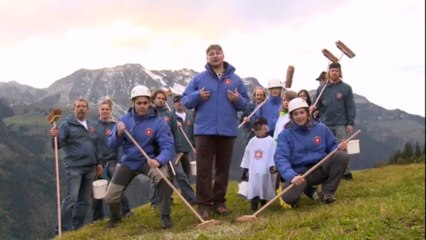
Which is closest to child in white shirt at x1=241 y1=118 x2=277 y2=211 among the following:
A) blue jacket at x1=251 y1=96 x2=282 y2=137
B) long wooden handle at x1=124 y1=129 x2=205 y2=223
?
long wooden handle at x1=124 y1=129 x2=205 y2=223

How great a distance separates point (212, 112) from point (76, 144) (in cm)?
340

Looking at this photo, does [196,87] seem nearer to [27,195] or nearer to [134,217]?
[134,217]

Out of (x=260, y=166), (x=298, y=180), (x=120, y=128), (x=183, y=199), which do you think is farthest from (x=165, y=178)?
(x=298, y=180)

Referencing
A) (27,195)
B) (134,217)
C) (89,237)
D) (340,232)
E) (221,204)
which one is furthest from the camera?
(27,195)

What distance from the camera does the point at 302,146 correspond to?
903 centimetres

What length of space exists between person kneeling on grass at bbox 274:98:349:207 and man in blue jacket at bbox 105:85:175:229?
1985mm

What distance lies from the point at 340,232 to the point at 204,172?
11.0 feet

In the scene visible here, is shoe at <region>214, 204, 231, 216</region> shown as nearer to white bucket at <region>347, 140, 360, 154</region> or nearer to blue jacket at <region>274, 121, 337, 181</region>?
blue jacket at <region>274, 121, 337, 181</region>

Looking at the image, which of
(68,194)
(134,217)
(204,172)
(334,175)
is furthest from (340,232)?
(68,194)

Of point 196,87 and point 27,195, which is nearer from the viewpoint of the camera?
point 196,87

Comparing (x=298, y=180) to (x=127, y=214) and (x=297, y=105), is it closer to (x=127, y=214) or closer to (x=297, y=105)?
(x=297, y=105)

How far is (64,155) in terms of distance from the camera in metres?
10.8

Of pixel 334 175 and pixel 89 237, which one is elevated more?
pixel 334 175

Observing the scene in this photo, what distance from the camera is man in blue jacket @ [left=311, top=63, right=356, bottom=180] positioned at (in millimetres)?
12180
